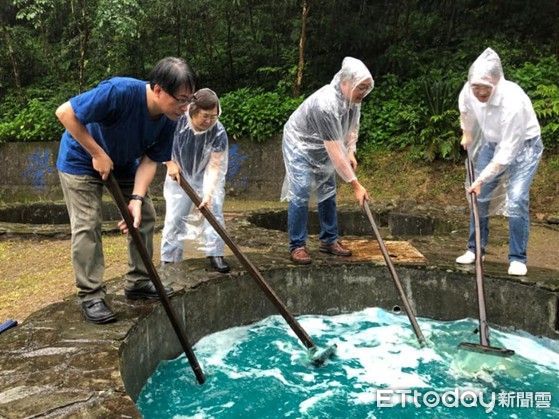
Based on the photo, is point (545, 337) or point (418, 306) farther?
point (418, 306)

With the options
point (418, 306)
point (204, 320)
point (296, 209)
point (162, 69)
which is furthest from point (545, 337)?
point (162, 69)

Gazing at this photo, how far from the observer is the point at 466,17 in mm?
12305

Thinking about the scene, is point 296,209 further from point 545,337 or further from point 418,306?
point 545,337

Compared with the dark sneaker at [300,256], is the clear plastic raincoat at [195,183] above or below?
above

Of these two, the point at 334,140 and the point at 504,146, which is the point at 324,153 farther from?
the point at 504,146

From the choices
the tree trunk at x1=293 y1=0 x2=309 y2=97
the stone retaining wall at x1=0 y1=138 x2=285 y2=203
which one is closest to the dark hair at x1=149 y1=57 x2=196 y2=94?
the stone retaining wall at x1=0 y1=138 x2=285 y2=203

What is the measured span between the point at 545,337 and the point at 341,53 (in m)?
9.15

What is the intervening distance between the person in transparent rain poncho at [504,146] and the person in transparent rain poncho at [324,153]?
2.76 feet

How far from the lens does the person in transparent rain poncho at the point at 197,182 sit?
13.1 ft

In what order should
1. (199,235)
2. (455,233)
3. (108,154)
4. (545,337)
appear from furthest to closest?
(455,233) < (199,235) < (545,337) < (108,154)

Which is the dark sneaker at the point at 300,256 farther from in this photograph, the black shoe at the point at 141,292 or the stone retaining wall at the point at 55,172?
the stone retaining wall at the point at 55,172

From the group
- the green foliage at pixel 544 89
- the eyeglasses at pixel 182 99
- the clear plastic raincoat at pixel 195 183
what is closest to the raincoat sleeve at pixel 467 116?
the clear plastic raincoat at pixel 195 183

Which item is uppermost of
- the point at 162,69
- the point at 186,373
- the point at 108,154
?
the point at 162,69

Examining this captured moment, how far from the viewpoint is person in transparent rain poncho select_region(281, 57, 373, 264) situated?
4.05 m
